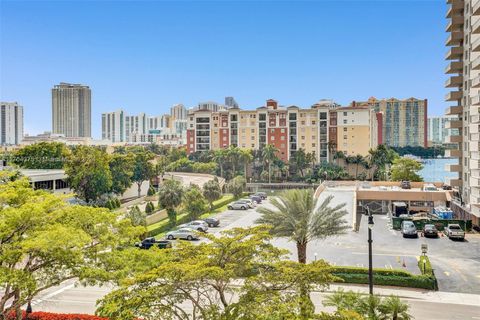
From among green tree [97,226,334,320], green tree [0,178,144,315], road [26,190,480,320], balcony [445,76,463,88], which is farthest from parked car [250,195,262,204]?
green tree [97,226,334,320]

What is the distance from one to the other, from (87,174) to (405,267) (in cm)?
4196

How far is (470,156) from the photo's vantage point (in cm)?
5056

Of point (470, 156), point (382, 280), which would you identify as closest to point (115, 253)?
point (382, 280)

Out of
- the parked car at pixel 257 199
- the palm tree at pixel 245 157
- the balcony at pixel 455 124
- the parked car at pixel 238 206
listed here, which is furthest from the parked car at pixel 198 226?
the palm tree at pixel 245 157

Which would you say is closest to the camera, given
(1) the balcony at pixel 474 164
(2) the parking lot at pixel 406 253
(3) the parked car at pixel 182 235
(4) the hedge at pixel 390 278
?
(4) the hedge at pixel 390 278

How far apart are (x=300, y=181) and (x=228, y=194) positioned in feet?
96.2

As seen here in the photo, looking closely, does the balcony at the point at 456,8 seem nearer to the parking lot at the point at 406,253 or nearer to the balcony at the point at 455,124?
the balcony at the point at 455,124

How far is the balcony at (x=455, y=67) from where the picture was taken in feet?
181

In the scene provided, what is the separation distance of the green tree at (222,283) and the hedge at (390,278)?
1295cm

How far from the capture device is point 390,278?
27.5m

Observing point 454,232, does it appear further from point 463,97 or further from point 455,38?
point 455,38

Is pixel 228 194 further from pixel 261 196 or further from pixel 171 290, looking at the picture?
pixel 171 290

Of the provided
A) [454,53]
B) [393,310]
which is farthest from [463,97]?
[393,310]

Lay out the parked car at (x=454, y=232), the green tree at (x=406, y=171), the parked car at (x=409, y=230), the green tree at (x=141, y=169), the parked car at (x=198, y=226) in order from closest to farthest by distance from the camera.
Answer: the parked car at (x=454, y=232) < the parked car at (x=409, y=230) < the parked car at (x=198, y=226) < the green tree at (x=406, y=171) < the green tree at (x=141, y=169)
